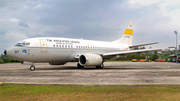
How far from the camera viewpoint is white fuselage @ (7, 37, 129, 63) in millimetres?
15953

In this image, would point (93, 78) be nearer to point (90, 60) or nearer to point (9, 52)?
point (90, 60)

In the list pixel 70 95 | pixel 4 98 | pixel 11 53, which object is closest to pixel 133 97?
pixel 70 95

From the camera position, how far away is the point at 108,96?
546 centimetres

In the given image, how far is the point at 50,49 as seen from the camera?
17656 millimetres

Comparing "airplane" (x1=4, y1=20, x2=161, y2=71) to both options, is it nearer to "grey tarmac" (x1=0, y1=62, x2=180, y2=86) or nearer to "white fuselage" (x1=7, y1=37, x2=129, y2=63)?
"white fuselage" (x1=7, y1=37, x2=129, y2=63)

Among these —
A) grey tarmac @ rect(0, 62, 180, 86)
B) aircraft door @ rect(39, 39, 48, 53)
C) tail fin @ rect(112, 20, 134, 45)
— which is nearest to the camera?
grey tarmac @ rect(0, 62, 180, 86)

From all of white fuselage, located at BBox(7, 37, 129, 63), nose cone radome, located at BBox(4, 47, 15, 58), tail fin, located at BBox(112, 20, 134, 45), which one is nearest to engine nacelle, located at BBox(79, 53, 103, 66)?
white fuselage, located at BBox(7, 37, 129, 63)

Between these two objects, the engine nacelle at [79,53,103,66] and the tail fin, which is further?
the tail fin

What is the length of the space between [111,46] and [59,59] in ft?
32.6

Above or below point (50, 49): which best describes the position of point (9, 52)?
below

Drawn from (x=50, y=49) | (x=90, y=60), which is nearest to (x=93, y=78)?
(x=90, y=60)

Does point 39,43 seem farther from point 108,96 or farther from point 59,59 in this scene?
point 108,96

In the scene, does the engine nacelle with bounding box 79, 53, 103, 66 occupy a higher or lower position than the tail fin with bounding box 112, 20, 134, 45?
lower

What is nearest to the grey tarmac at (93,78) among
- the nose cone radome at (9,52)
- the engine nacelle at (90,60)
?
the nose cone radome at (9,52)
